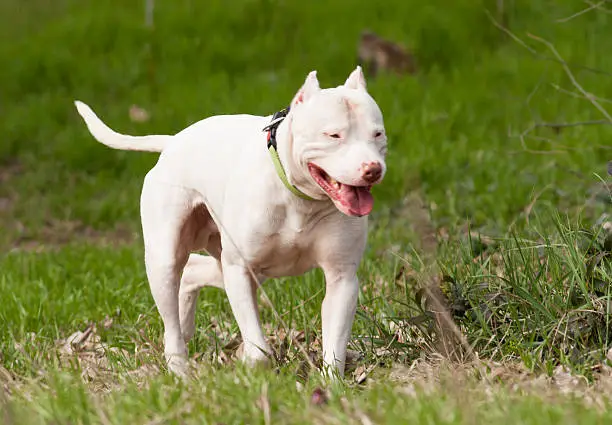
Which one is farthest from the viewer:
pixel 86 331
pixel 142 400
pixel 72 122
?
pixel 72 122

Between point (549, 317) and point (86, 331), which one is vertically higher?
point (549, 317)

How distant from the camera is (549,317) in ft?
13.8

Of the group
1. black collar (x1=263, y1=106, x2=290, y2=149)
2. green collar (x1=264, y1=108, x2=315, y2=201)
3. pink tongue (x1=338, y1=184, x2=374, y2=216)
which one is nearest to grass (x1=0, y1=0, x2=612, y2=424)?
pink tongue (x1=338, y1=184, x2=374, y2=216)

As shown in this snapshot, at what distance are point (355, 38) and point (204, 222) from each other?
7.65 meters

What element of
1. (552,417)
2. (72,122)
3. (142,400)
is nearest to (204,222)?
(142,400)

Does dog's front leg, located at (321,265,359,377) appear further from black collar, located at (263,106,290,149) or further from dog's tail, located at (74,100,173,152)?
dog's tail, located at (74,100,173,152)

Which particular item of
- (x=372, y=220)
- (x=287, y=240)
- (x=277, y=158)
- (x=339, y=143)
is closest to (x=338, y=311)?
(x=287, y=240)

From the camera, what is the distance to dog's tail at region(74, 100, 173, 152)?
16.3ft

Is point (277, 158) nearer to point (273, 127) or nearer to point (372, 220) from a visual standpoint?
point (273, 127)

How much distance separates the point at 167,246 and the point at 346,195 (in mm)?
1144

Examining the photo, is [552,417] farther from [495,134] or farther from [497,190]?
[495,134]

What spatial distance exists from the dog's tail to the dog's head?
1172 mm

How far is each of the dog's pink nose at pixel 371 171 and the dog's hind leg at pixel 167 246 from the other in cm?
117

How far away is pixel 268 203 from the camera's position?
4.07m
